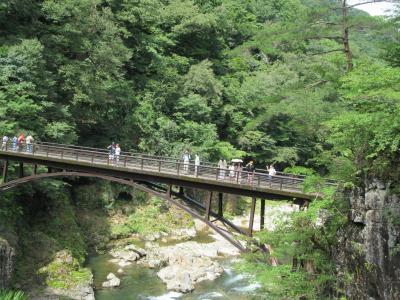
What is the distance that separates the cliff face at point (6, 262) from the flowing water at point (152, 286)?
4.42m

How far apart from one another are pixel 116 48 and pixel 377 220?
28513 mm

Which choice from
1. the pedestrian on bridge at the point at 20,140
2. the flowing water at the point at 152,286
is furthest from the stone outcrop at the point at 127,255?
the pedestrian on bridge at the point at 20,140

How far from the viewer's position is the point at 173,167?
22.3m

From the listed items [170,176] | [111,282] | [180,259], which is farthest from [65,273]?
[170,176]

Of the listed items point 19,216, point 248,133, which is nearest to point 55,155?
point 19,216

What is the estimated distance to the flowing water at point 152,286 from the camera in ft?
76.2

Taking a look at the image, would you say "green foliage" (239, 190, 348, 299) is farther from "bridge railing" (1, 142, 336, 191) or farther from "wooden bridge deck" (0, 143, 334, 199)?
"bridge railing" (1, 142, 336, 191)

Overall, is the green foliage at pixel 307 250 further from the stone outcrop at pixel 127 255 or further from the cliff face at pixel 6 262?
the stone outcrop at pixel 127 255

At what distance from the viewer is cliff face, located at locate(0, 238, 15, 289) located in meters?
21.2

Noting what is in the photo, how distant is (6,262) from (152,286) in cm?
764

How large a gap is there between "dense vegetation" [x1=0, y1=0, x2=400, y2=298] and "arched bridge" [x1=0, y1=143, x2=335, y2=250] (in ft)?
4.66

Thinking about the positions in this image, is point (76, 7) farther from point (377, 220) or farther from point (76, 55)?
point (377, 220)

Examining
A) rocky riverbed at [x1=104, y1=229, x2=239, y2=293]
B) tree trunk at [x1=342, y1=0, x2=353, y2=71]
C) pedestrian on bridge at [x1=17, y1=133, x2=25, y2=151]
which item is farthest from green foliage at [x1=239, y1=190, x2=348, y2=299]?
pedestrian on bridge at [x1=17, y1=133, x2=25, y2=151]

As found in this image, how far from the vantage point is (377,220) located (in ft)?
37.8
